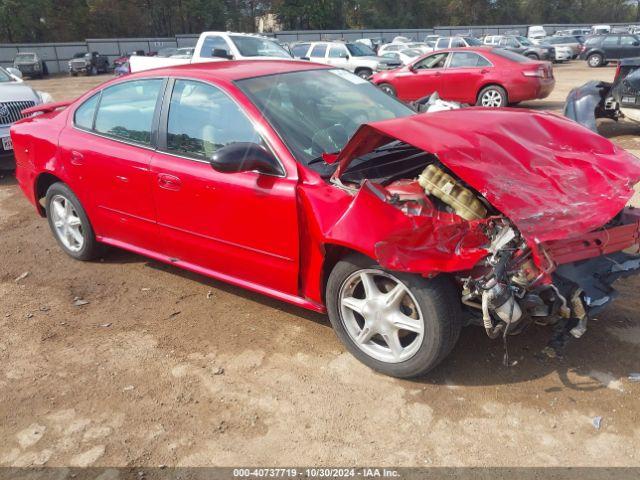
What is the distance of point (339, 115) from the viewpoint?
3.76 meters

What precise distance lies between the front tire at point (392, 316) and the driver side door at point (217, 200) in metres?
0.37

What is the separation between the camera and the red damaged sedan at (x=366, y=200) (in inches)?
104

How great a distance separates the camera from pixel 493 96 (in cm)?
1251

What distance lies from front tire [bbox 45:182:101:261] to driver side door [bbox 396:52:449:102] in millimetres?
10004

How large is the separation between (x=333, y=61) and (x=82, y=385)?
17.7 m

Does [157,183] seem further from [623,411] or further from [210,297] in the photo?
[623,411]

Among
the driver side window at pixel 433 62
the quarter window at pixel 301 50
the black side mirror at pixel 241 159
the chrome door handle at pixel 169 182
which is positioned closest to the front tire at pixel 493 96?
the driver side window at pixel 433 62

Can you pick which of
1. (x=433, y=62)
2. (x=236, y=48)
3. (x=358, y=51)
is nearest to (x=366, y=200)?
(x=236, y=48)

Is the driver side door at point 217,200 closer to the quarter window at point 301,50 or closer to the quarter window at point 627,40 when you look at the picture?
the quarter window at point 301,50

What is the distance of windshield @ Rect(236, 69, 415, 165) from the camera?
3385mm

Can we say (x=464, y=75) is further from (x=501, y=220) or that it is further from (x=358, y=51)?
(x=501, y=220)

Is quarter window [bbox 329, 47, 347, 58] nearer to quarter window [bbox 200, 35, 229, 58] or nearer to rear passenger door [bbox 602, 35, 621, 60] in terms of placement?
quarter window [bbox 200, 35, 229, 58]

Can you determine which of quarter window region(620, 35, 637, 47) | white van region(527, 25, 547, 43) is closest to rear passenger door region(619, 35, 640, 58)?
quarter window region(620, 35, 637, 47)

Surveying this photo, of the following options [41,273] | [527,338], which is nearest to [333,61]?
[41,273]
